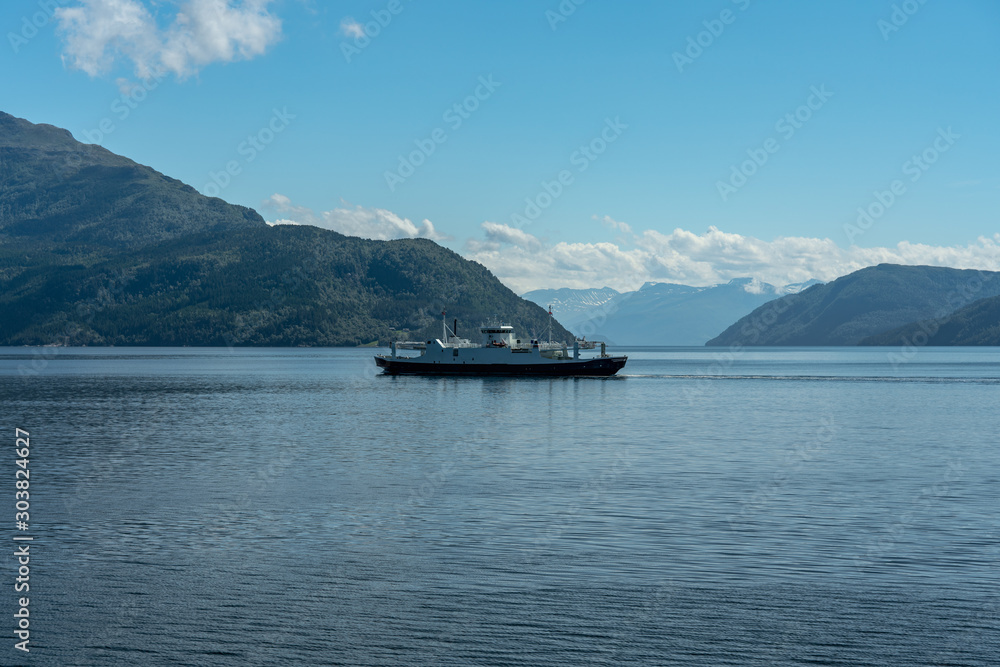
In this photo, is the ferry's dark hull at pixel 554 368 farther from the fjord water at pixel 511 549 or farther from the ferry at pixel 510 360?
the fjord water at pixel 511 549

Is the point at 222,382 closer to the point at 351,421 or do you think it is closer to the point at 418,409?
the point at 418,409

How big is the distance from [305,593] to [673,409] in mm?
80942

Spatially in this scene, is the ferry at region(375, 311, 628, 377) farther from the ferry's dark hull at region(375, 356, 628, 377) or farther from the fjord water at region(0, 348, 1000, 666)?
the fjord water at region(0, 348, 1000, 666)

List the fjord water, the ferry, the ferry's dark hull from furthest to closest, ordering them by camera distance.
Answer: the ferry
the ferry's dark hull
the fjord water

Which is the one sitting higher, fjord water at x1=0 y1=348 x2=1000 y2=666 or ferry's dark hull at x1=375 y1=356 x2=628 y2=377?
ferry's dark hull at x1=375 y1=356 x2=628 y2=377

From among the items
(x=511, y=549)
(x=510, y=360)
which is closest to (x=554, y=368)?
(x=510, y=360)

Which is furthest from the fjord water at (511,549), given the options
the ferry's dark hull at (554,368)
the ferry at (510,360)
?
the ferry at (510,360)

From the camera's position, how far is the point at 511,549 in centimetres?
2948

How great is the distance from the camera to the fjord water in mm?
20422

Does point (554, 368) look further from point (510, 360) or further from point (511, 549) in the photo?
point (511, 549)

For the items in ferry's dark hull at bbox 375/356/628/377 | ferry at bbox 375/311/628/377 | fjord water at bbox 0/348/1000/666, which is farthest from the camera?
A: ferry at bbox 375/311/628/377

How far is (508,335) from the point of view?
188 metres

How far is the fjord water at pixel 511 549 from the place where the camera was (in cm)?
2042

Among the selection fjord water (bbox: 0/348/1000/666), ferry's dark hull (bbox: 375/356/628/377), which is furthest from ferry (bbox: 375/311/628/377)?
fjord water (bbox: 0/348/1000/666)
